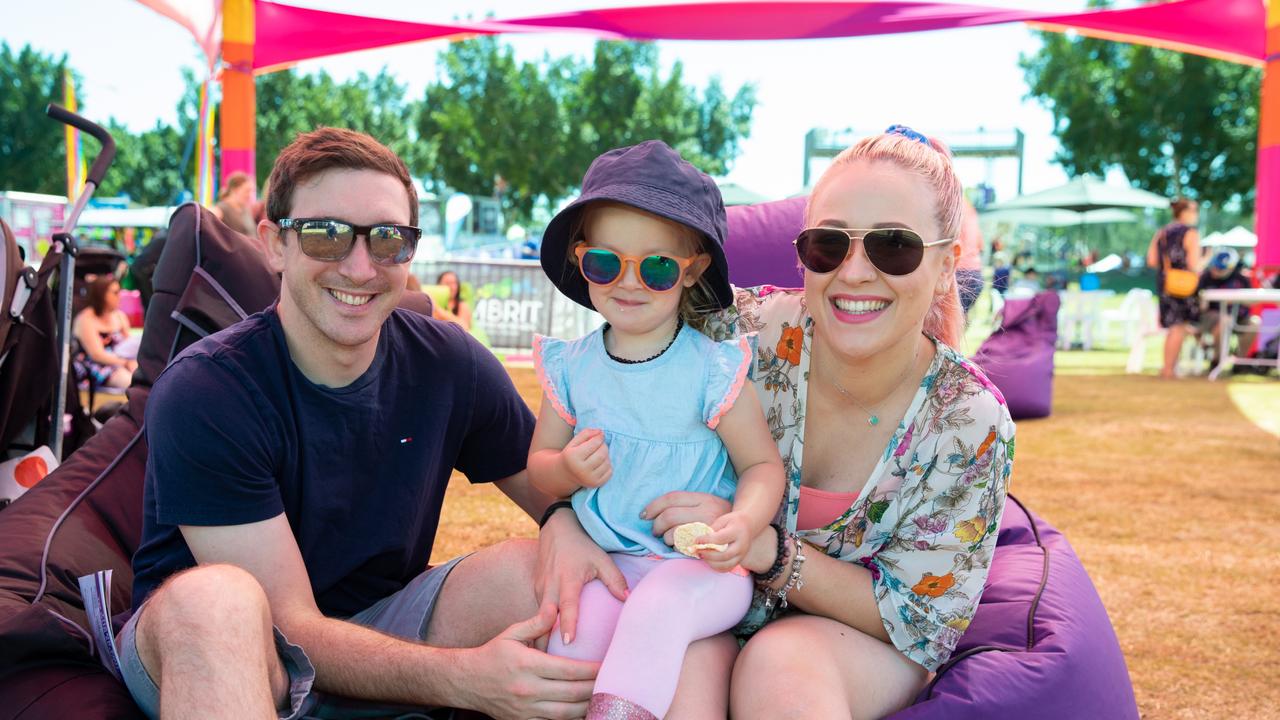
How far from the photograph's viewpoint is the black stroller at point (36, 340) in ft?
10.6

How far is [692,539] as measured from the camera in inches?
71.2

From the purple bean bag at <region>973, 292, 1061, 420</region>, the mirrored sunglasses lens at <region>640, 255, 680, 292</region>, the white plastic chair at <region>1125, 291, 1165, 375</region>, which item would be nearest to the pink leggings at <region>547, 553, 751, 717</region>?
the mirrored sunglasses lens at <region>640, 255, 680, 292</region>

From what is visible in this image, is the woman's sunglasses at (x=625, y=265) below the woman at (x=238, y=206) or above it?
below

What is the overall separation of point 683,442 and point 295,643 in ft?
2.75

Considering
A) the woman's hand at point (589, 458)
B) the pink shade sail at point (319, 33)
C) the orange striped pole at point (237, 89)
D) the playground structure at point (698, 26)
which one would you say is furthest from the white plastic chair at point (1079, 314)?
the woman's hand at point (589, 458)

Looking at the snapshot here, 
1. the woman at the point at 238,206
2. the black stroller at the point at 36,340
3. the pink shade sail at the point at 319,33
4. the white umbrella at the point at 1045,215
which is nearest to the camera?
the black stroller at the point at 36,340

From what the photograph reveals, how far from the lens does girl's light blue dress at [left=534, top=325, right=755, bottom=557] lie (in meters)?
2.04

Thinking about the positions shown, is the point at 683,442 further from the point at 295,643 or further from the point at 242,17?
the point at 242,17

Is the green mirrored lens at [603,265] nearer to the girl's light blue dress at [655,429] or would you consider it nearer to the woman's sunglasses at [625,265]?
the woman's sunglasses at [625,265]

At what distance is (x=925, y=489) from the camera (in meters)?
2.06

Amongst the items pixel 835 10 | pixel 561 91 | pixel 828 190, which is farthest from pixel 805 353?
pixel 561 91

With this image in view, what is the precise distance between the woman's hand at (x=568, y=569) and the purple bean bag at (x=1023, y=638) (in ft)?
2.03

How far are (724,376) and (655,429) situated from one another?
18cm

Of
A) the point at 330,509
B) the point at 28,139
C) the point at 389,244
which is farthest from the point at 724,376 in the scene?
the point at 28,139
